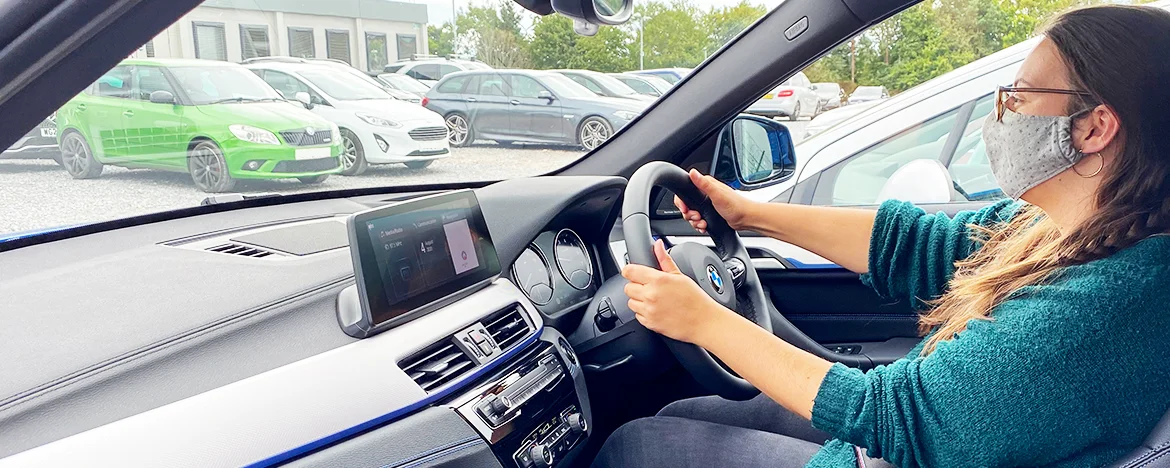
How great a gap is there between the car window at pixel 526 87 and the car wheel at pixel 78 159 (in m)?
1.56

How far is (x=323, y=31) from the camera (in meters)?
2.18

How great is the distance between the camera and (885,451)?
1386mm

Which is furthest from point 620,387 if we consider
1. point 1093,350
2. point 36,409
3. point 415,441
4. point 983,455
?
point 36,409

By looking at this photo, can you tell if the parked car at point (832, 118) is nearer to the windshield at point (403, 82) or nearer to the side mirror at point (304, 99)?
the windshield at point (403, 82)

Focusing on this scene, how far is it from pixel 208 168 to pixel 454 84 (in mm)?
1085

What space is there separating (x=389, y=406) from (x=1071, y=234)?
118 centimetres

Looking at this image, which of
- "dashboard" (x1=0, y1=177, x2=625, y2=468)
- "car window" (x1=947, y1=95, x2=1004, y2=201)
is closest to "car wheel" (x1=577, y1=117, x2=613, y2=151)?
"dashboard" (x1=0, y1=177, x2=625, y2=468)

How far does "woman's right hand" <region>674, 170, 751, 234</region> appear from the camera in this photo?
86.3 inches

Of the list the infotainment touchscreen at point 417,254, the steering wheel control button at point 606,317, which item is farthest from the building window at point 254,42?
the steering wheel control button at point 606,317

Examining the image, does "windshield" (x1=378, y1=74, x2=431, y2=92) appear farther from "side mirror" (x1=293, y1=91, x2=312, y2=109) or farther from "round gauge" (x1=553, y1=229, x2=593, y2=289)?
"round gauge" (x1=553, y1=229, x2=593, y2=289)

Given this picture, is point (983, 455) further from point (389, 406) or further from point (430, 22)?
point (430, 22)

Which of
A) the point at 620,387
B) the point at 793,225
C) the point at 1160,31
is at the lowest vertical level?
the point at 620,387

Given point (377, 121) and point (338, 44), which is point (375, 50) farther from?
point (377, 121)

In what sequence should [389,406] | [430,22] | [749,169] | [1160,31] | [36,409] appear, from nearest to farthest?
[36,409]
[1160,31]
[389,406]
[430,22]
[749,169]
